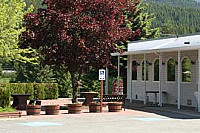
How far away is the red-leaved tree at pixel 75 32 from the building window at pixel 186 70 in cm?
421

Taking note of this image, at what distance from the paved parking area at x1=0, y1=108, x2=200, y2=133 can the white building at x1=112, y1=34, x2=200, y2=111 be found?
3.32 m

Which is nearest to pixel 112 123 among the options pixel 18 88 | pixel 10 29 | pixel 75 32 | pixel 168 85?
pixel 75 32

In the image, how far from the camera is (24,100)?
82.6 feet

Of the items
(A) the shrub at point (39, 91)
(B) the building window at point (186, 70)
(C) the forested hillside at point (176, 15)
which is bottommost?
(A) the shrub at point (39, 91)

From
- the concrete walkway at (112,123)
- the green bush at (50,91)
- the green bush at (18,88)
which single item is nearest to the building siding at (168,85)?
the concrete walkway at (112,123)

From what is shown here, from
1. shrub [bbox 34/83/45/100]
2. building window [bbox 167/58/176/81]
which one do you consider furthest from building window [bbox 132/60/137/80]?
shrub [bbox 34/83/45/100]

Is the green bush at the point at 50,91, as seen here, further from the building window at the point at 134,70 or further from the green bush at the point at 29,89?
the building window at the point at 134,70

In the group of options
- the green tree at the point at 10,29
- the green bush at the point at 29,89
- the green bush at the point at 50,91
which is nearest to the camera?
the green bush at the point at 29,89

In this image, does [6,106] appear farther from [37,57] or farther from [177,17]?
[177,17]

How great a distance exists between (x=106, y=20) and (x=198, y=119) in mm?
7261

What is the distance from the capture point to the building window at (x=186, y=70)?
2622cm

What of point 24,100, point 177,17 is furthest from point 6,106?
point 177,17

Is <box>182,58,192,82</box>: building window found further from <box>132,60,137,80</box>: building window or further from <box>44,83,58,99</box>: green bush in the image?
<box>44,83,58,99</box>: green bush

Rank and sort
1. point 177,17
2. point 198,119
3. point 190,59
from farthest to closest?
point 177,17 → point 190,59 → point 198,119
